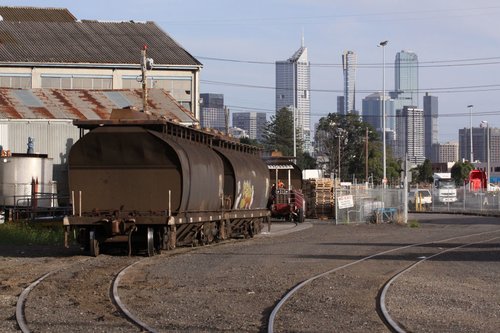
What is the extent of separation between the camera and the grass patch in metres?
27.7

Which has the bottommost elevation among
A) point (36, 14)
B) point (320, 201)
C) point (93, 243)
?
point (93, 243)

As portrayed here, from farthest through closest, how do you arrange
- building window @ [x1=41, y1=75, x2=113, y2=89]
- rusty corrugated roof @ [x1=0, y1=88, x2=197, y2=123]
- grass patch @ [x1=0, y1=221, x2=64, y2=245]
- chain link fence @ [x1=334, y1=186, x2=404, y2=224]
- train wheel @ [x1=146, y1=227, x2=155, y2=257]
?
building window @ [x1=41, y1=75, x2=113, y2=89] → chain link fence @ [x1=334, y1=186, x2=404, y2=224] → rusty corrugated roof @ [x1=0, y1=88, x2=197, y2=123] → grass patch @ [x1=0, y1=221, x2=64, y2=245] → train wheel @ [x1=146, y1=227, x2=155, y2=257]

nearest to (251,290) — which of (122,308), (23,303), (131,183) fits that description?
(122,308)

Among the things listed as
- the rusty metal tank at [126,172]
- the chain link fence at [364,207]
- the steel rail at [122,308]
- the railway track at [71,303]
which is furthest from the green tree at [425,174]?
the steel rail at [122,308]

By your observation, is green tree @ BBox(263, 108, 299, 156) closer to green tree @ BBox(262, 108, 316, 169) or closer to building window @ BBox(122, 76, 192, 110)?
green tree @ BBox(262, 108, 316, 169)

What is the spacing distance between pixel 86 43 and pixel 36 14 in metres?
13.9

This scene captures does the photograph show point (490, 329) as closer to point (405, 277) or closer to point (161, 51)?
point (405, 277)

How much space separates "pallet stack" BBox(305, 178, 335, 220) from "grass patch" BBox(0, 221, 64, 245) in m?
25.2

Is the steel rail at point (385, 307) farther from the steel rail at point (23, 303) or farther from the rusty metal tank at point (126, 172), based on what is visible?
the rusty metal tank at point (126, 172)

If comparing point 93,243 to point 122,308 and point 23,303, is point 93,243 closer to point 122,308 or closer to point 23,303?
point 23,303

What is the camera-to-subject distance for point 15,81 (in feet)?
190

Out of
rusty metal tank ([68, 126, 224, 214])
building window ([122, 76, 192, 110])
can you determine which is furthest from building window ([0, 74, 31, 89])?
rusty metal tank ([68, 126, 224, 214])

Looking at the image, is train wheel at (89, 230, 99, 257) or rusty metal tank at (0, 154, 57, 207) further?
rusty metal tank at (0, 154, 57, 207)

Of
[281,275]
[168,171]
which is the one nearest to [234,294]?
[281,275]
